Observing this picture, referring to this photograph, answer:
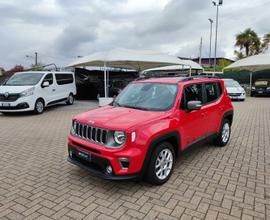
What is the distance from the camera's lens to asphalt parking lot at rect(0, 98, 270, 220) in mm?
3047

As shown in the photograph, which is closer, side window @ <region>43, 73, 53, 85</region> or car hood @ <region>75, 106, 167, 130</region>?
car hood @ <region>75, 106, 167, 130</region>

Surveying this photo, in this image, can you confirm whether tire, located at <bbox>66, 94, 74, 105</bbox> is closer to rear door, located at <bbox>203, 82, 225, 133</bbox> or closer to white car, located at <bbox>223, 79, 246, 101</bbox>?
rear door, located at <bbox>203, 82, 225, 133</bbox>

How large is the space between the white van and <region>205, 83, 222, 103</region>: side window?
766cm

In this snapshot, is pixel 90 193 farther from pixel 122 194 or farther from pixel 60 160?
pixel 60 160

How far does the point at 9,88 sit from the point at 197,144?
8.67m

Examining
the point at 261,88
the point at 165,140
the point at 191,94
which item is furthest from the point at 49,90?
the point at 261,88

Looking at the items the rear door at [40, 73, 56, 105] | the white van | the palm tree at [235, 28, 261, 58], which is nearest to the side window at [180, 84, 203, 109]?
the white van

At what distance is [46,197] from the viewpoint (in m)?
3.41

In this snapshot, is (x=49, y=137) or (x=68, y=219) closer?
(x=68, y=219)

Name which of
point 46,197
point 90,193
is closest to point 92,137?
Result: point 90,193

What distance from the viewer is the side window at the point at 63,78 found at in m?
12.4

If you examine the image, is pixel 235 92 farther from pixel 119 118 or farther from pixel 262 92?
pixel 119 118

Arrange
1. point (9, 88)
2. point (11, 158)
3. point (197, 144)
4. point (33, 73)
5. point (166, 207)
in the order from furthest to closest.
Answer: point (33, 73) < point (9, 88) < point (11, 158) < point (197, 144) < point (166, 207)

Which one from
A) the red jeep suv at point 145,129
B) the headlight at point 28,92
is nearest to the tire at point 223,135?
the red jeep suv at point 145,129
